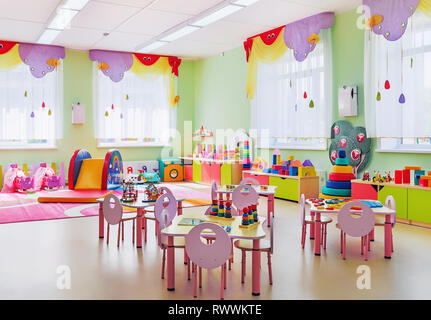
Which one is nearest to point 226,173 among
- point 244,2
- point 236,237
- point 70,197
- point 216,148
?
point 216,148

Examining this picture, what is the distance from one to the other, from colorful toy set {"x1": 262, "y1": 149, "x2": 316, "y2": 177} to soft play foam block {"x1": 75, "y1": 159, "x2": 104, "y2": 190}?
3.57 m

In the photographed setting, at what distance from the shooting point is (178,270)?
14.1 feet

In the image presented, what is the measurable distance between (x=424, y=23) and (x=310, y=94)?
2.50m

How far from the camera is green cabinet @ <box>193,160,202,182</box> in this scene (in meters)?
11.4

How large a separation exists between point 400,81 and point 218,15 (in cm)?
339

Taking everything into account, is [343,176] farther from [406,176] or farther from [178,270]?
[178,270]

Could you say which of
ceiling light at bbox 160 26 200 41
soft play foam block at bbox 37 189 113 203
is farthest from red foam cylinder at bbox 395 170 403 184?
soft play foam block at bbox 37 189 113 203

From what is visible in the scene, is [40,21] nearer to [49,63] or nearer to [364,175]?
[49,63]

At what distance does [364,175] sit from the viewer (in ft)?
22.8

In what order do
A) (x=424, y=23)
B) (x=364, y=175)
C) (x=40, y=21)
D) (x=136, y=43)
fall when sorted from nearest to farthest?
(x=424, y=23) < (x=364, y=175) < (x=40, y=21) < (x=136, y=43)

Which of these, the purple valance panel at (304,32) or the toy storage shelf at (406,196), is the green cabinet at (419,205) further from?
the purple valance panel at (304,32)
